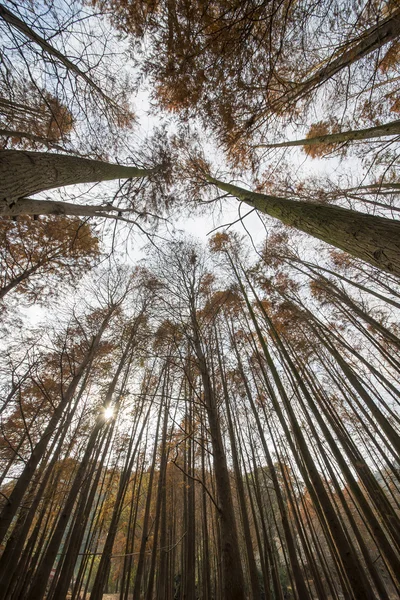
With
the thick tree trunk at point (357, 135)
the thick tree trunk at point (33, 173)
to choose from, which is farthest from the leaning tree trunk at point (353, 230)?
the thick tree trunk at point (33, 173)

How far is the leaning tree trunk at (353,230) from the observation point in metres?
1.45

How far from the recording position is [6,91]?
104 inches

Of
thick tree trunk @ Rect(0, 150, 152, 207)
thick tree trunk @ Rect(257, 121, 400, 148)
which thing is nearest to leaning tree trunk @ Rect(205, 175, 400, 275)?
thick tree trunk @ Rect(257, 121, 400, 148)

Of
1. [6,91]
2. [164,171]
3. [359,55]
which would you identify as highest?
[164,171]

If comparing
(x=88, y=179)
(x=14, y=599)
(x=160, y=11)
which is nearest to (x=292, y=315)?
(x=88, y=179)

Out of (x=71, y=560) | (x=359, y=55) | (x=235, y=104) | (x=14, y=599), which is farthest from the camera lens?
(x=14, y=599)

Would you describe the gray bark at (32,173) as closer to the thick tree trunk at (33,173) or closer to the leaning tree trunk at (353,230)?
the thick tree trunk at (33,173)

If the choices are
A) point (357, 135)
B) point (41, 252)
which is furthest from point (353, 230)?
point (41, 252)

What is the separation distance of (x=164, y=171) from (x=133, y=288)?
366cm

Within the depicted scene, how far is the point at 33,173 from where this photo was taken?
6.06 ft

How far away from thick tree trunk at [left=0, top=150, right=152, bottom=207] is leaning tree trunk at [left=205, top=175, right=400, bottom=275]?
2.22 m

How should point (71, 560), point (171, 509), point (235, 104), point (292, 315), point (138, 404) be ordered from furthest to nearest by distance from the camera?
point (171, 509) → point (138, 404) → point (292, 315) → point (71, 560) → point (235, 104)

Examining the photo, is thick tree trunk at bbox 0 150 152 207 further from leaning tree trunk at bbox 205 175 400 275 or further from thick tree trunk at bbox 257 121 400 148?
thick tree trunk at bbox 257 121 400 148

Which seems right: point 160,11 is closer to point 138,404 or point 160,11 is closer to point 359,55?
point 359,55
